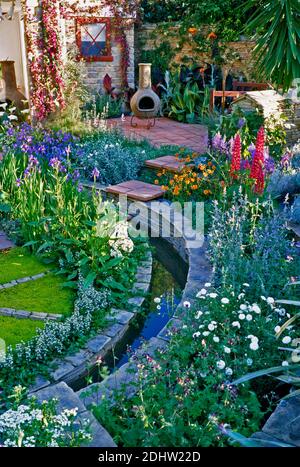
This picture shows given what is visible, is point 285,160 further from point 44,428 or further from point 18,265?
point 44,428

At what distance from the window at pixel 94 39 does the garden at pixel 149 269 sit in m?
0.54

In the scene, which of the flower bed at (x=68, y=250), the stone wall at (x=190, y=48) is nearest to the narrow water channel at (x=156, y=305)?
the flower bed at (x=68, y=250)

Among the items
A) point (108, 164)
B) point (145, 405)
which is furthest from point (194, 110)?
point (145, 405)

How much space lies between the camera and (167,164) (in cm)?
693

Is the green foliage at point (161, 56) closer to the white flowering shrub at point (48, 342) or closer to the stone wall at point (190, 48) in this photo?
the stone wall at point (190, 48)

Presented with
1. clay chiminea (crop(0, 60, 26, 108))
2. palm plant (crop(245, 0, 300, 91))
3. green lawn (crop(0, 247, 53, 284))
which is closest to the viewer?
green lawn (crop(0, 247, 53, 284))

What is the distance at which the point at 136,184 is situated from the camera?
259 inches

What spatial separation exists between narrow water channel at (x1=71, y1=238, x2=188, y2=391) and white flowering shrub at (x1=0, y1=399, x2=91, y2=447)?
2.32ft

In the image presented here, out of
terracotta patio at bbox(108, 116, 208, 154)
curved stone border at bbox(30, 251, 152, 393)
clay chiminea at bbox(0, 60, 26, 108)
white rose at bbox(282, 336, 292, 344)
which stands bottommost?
curved stone border at bbox(30, 251, 152, 393)

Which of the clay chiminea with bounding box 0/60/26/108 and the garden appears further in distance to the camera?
the clay chiminea with bounding box 0/60/26/108

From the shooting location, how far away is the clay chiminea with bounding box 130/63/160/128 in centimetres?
931

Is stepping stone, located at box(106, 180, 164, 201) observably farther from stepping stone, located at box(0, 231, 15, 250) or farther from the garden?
stepping stone, located at box(0, 231, 15, 250)

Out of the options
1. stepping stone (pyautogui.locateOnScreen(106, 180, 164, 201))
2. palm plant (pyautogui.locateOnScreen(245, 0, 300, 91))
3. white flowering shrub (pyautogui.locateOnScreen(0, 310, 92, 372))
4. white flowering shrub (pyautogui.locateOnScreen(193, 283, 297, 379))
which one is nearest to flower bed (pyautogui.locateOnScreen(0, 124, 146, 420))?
white flowering shrub (pyautogui.locateOnScreen(0, 310, 92, 372))

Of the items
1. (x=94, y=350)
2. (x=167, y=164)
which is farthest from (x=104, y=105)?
(x=94, y=350)
